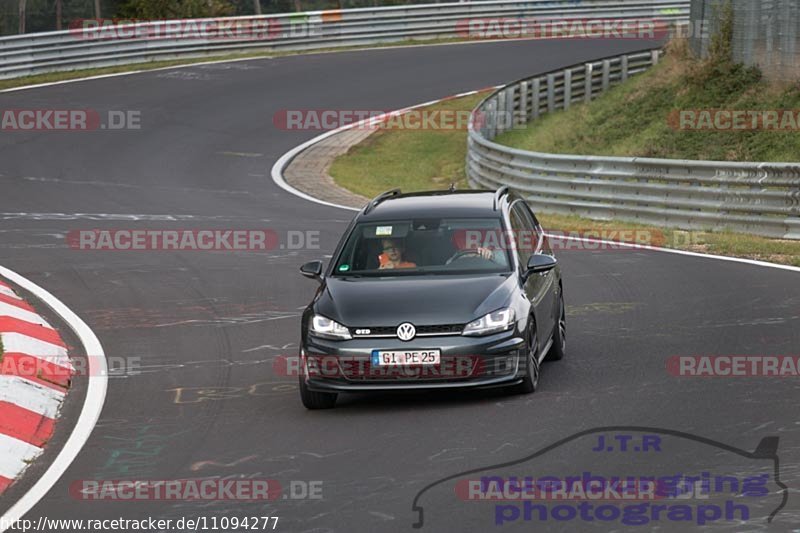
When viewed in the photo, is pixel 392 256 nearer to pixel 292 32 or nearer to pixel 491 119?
pixel 491 119

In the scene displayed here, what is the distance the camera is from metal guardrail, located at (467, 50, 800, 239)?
64.4ft

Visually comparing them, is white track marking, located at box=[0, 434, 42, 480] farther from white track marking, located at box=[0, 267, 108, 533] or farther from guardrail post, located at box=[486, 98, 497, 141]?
guardrail post, located at box=[486, 98, 497, 141]

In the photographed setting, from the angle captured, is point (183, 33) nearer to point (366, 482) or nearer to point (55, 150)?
point (55, 150)

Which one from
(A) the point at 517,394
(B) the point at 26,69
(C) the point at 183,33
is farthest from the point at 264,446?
(C) the point at 183,33

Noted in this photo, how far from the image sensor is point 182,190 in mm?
26031

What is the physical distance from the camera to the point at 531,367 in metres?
10.3

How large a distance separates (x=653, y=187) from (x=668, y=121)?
7812mm

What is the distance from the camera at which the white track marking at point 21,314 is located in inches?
545

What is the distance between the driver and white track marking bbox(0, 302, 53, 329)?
4.26 meters

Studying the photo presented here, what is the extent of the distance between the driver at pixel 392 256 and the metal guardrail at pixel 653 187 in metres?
9.73
